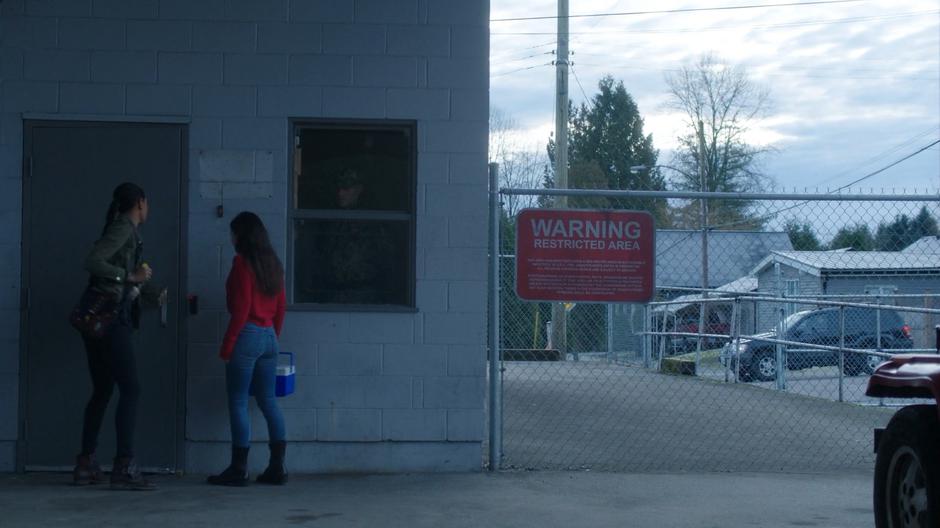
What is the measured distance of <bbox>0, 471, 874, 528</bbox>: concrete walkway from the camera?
671 centimetres

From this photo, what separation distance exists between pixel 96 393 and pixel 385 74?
2957 millimetres

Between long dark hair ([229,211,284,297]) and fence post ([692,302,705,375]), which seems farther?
fence post ([692,302,705,375])

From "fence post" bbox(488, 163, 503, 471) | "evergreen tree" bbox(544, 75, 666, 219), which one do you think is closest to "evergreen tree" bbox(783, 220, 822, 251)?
"fence post" bbox(488, 163, 503, 471)

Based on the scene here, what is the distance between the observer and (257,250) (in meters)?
7.48

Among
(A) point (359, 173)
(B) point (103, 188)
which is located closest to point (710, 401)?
(A) point (359, 173)

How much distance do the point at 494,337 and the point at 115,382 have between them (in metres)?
2.64

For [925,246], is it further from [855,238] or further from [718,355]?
[718,355]

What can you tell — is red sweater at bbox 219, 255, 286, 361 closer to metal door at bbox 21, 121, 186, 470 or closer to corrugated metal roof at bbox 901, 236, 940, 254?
metal door at bbox 21, 121, 186, 470

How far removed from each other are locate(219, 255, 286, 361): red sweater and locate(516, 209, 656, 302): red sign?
1817 millimetres

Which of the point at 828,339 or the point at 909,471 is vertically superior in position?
the point at 828,339

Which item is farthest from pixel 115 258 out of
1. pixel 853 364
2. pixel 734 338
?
pixel 853 364

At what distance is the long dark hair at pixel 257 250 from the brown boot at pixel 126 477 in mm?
1415

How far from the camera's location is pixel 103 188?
799cm

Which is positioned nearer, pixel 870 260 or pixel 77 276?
pixel 77 276
